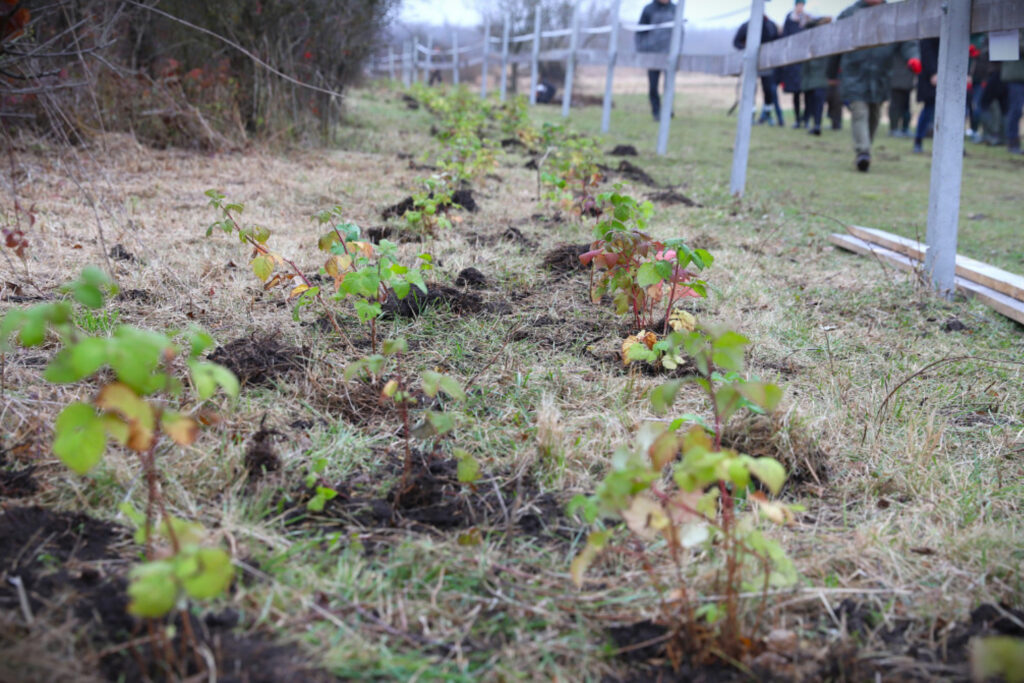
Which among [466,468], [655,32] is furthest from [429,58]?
[466,468]

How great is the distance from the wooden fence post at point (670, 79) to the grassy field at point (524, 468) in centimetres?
492

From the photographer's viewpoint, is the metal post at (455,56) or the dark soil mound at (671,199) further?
the metal post at (455,56)

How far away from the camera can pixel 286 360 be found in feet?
6.97

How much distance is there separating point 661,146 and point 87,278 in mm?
7885

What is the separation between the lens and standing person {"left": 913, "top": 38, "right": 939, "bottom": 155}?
922 cm

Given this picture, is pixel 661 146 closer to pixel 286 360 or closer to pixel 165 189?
pixel 165 189

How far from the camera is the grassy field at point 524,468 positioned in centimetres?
119

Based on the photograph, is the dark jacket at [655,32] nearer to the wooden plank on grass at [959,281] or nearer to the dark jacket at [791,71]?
the dark jacket at [791,71]

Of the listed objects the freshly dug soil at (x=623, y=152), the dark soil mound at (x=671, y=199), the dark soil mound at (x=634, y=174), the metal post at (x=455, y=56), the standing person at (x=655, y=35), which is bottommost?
the dark soil mound at (x=671, y=199)

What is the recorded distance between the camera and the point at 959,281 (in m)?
3.42

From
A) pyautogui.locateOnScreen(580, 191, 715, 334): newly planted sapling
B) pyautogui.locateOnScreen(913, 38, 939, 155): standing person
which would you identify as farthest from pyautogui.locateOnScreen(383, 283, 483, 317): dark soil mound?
pyautogui.locateOnScreen(913, 38, 939, 155): standing person

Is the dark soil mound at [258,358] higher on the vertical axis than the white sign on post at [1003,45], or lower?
lower

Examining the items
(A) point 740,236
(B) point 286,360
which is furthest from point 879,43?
(B) point 286,360

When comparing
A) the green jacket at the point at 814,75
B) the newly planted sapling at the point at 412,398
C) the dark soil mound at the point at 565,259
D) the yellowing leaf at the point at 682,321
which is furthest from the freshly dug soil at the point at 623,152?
the newly planted sapling at the point at 412,398
